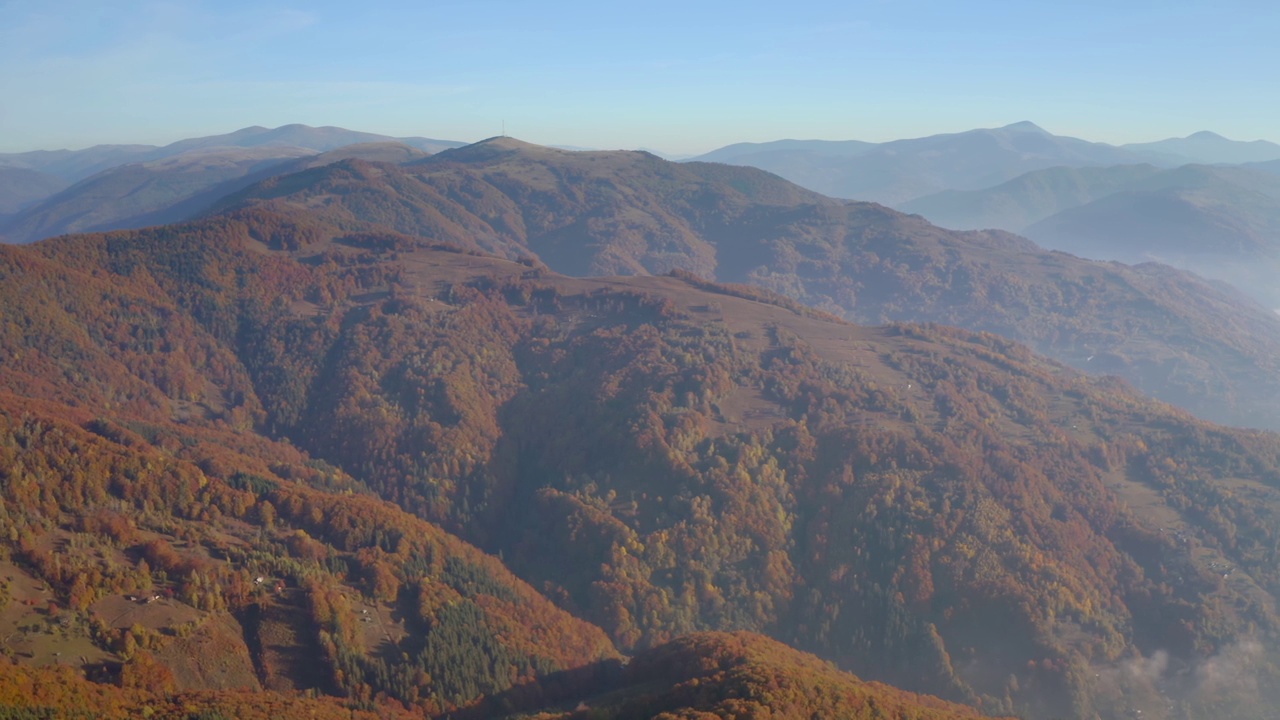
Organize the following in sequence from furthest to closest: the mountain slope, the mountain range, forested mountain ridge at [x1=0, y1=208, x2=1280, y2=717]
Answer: forested mountain ridge at [x1=0, y1=208, x2=1280, y2=717] < the mountain range < the mountain slope

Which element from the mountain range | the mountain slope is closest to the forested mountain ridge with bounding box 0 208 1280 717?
the mountain range

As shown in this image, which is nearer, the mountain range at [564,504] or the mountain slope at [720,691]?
the mountain slope at [720,691]

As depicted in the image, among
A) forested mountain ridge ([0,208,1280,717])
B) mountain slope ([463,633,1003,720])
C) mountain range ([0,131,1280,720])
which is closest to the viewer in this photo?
mountain slope ([463,633,1003,720])

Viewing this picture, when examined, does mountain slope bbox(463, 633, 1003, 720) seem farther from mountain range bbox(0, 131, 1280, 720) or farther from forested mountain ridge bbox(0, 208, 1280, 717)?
forested mountain ridge bbox(0, 208, 1280, 717)

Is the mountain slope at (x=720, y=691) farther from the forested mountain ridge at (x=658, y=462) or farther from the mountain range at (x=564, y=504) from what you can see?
the forested mountain ridge at (x=658, y=462)

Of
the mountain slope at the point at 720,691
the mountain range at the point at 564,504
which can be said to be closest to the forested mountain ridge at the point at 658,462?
the mountain range at the point at 564,504

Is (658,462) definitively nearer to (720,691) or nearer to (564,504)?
(564,504)

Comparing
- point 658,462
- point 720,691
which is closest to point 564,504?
point 658,462
